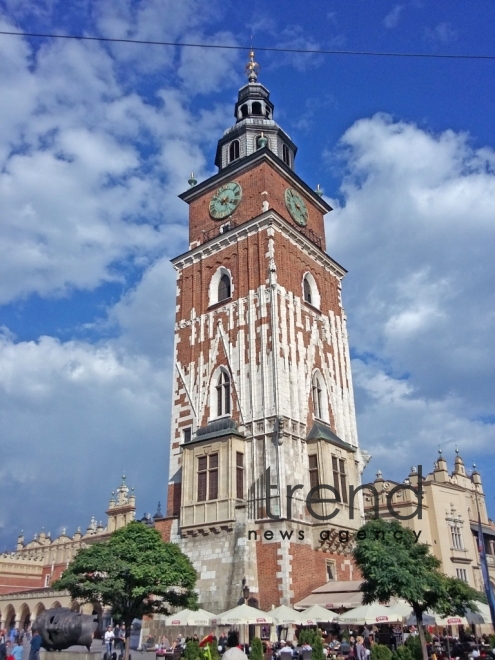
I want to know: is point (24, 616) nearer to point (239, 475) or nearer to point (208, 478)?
point (208, 478)

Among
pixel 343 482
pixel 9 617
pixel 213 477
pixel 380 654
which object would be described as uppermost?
pixel 213 477

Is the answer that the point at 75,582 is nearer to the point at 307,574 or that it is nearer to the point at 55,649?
the point at 55,649

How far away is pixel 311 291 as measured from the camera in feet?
129

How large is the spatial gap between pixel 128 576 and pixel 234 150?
28.8m

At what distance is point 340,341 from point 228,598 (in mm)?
17431

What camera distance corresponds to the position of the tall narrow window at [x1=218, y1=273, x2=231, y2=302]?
124ft

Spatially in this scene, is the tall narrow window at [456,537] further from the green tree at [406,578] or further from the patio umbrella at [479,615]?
the green tree at [406,578]

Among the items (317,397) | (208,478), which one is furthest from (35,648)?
(317,397)

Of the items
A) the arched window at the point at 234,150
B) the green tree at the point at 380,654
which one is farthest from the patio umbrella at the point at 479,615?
the arched window at the point at 234,150

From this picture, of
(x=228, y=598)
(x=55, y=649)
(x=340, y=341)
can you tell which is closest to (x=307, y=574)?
(x=228, y=598)

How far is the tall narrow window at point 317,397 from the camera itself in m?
35.1

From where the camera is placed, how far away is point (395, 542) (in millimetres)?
23797

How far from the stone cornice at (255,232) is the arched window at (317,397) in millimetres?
8519

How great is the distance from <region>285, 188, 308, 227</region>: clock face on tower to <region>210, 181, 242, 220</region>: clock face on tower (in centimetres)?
325
